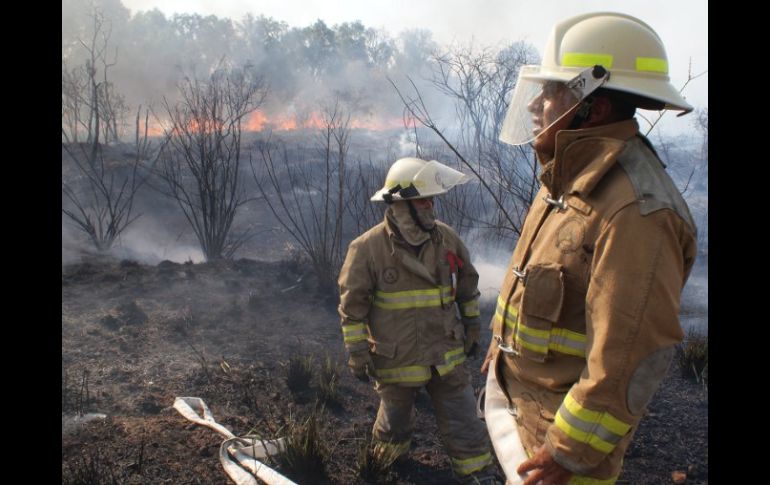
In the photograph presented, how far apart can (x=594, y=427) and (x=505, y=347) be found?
469mm

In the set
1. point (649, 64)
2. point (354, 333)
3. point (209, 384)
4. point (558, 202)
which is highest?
point (649, 64)

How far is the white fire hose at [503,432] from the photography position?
1.84m

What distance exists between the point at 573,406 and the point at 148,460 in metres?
2.83

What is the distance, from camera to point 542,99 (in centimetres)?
190

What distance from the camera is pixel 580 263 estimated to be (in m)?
1.62

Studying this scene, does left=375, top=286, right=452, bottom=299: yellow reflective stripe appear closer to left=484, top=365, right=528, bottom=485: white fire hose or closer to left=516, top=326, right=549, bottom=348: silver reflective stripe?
left=484, top=365, right=528, bottom=485: white fire hose

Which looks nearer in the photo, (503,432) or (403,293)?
(503,432)

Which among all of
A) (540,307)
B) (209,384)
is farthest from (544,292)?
(209,384)

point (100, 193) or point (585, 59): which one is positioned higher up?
point (585, 59)

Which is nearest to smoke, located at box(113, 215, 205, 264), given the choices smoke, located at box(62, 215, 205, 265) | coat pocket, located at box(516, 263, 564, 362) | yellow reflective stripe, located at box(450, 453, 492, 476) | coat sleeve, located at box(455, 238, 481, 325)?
smoke, located at box(62, 215, 205, 265)

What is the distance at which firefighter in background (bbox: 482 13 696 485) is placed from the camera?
1.46m

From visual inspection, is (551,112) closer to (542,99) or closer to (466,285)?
(542,99)

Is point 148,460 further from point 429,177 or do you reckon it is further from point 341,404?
point 429,177

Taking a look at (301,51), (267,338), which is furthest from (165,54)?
(267,338)
